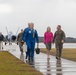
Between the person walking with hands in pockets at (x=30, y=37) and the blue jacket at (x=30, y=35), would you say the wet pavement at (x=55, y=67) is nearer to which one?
the person walking with hands in pockets at (x=30, y=37)

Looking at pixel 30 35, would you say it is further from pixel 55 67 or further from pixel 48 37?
pixel 48 37

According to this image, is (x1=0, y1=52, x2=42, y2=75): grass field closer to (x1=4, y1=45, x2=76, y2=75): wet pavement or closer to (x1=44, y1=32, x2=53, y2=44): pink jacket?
(x1=4, y1=45, x2=76, y2=75): wet pavement

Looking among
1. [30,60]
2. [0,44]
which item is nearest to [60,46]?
[30,60]

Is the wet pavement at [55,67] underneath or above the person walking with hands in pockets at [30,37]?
underneath

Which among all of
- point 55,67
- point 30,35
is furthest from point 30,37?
point 55,67

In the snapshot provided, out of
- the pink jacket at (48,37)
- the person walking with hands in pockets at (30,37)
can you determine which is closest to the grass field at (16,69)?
the person walking with hands in pockets at (30,37)

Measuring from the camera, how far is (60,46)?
24.8m

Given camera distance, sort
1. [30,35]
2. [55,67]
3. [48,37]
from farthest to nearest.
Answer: [48,37], [30,35], [55,67]

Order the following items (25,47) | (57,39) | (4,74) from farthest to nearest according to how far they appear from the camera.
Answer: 1. (57,39)
2. (25,47)
3. (4,74)

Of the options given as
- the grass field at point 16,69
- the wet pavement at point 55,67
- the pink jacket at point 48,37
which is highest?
the pink jacket at point 48,37

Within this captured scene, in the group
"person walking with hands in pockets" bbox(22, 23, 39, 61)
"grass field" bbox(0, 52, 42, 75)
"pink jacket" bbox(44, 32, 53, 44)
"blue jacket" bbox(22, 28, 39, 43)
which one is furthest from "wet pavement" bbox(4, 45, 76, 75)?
"pink jacket" bbox(44, 32, 53, 44)

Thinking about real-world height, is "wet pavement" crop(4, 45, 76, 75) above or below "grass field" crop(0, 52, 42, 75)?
below

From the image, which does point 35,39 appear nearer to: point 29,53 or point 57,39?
point 29,53

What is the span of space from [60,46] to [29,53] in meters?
3.19
